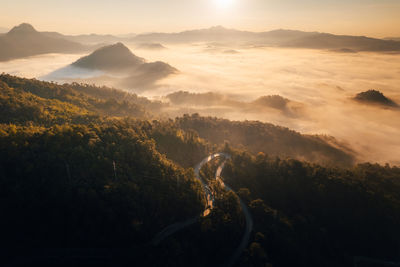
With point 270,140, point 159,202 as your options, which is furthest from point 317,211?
point 270,140

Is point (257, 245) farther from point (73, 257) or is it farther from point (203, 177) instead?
point (73, 257)

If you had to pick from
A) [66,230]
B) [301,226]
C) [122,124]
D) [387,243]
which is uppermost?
[122,124]

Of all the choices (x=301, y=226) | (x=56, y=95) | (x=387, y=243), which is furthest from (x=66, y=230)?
(x=56, y=95)

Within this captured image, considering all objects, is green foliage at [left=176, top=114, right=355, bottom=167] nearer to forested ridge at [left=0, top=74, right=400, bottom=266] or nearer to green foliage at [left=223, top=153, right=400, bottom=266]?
forested ridge at [left=0, top=74, right=400, bottom=266]

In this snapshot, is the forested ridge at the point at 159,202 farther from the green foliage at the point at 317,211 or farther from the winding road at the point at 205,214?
the winding road at the point at 205,214

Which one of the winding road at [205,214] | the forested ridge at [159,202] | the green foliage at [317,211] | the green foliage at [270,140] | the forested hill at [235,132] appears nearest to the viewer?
the forested ridge at [159,202]

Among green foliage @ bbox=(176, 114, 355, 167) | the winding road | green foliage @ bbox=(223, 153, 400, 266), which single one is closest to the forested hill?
green foliage @ bbox=(176, 114, 355, 167)

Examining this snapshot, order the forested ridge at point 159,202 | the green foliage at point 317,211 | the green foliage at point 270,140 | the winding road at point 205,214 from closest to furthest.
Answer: the forested ridge at point 159,202 → the winding road at point 205,214 → the green foliage at point 317,211 → the green foliage at point 270,140

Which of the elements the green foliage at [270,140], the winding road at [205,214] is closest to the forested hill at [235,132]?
the green foliage at [270,140]

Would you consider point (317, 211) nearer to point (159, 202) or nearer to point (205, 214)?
point (205, 214)
